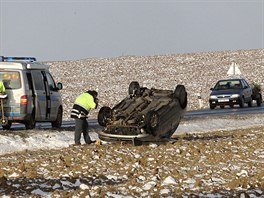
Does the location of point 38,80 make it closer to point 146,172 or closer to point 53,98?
point 53,98

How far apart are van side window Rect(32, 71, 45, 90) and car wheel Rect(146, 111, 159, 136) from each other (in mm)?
7013

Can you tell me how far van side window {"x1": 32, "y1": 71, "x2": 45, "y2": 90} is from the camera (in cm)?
2161

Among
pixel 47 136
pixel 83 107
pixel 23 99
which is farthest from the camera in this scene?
pixel 23 99

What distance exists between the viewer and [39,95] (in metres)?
21.5

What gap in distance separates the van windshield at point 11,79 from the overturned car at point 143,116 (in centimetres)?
491

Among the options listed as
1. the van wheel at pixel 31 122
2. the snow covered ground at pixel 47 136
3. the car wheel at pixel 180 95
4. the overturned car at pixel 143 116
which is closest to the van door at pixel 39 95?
the van wheel at pixel 31 122

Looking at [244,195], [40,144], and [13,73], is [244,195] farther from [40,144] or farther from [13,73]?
[13,73]

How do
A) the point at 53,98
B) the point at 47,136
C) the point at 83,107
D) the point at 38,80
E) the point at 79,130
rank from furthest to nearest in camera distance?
the point at 53,98 → the point at 38,80 → the point at 47,136 → the point at 79,130 → the point at 83,107

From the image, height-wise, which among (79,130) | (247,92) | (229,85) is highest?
(79,130)

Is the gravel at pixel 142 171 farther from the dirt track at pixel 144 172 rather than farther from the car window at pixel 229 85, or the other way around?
the car window at pixel 229 85

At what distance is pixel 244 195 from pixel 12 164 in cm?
471

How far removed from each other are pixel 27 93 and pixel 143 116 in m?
6.00

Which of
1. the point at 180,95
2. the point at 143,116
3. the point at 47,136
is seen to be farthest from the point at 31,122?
the point at 143,116

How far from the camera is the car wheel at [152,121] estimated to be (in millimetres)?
15305
